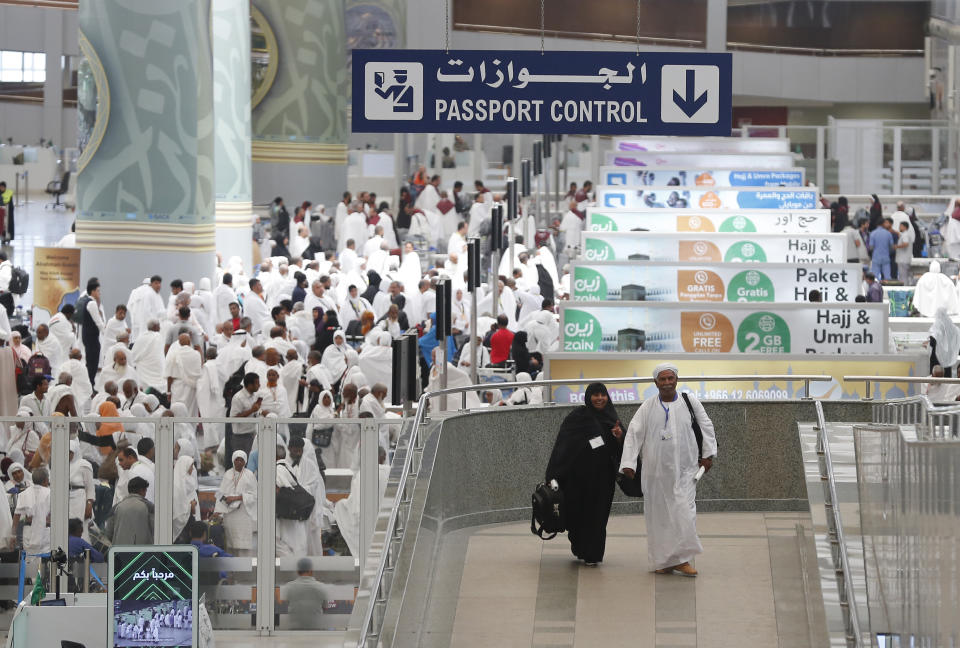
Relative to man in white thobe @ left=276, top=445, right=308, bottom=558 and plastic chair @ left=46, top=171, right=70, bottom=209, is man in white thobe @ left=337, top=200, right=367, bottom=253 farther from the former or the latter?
man in white thobe @ left=276, top=445, right=308, bottom=558

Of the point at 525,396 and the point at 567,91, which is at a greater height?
the point at 567,91

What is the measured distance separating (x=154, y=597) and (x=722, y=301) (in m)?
7.13

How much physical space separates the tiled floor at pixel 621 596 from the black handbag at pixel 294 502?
209 cm

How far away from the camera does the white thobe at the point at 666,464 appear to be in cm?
895

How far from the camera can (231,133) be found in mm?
27891

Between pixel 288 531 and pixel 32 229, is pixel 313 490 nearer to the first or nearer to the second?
pixel 288 531

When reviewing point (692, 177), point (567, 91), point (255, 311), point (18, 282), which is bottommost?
point (255, 311)

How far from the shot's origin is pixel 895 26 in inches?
1831

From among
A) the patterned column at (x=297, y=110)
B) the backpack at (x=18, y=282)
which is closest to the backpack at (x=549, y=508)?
the backpack at (x=18, y=282)

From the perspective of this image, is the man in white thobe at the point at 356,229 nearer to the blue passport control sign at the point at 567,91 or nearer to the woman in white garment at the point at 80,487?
the woman in white garment at the point at 80,487

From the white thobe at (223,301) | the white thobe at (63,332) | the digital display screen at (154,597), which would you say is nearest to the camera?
the digital display screen at (154,597)

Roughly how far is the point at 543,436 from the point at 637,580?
1.95 meters

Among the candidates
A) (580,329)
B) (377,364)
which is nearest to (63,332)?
(377,364)

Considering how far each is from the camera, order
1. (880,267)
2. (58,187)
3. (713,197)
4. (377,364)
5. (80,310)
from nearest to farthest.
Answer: (377,364) < (80,310) < (713,197) < (880,267) < (58,187)
